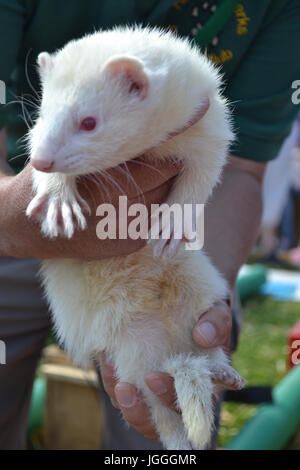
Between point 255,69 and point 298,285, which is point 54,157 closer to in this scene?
point 255,69

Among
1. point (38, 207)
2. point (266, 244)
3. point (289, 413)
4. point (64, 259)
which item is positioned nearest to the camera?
point (38, 207)

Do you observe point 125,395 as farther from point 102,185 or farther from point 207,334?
point 102,185

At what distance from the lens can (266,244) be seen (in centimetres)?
427

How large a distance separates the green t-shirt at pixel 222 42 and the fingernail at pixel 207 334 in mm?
526

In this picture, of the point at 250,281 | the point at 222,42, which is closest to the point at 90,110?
the point at 222,42

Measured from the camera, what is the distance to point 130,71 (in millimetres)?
860

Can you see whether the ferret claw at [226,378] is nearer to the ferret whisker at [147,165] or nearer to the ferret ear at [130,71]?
the ferret whisker at [147,165]

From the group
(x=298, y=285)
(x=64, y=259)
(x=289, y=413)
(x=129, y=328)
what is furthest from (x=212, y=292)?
(x=298, y=285)

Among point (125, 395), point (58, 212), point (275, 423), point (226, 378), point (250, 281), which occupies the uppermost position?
point (58, 212)

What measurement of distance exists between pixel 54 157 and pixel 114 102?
123mm

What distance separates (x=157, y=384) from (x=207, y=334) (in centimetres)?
12

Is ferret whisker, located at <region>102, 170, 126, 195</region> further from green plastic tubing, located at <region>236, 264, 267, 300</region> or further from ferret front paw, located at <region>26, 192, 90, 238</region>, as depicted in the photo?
green plastic tubing, located at <region>236, 264, 267, 300</region>

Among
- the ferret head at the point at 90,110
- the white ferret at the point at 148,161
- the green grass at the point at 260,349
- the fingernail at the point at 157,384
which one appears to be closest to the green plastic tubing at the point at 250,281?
the green grass at the point at 260,349

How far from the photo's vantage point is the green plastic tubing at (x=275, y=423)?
172 centimetres
